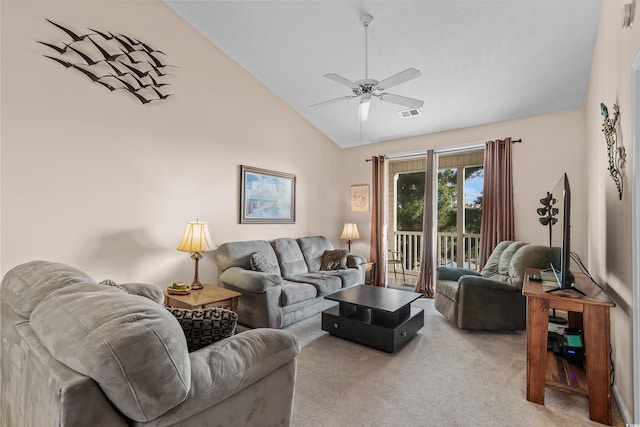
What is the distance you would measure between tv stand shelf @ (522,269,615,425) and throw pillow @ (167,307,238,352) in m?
1.90

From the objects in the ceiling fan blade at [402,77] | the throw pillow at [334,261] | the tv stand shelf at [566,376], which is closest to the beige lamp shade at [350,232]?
the throw pillow at [334,261]

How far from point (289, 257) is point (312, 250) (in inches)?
21.4

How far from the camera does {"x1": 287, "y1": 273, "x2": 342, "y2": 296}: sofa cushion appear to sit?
12.3 ft

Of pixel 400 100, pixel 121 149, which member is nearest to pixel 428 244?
pixel 400 100

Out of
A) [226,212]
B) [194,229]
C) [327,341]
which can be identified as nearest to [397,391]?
[327,341]

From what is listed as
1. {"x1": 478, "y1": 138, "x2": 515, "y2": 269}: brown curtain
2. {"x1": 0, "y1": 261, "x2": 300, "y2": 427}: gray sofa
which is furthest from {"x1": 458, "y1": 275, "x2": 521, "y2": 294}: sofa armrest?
{"x1": 0, "y1": 261, "x2": 300, "y2": 427}: gray sofa

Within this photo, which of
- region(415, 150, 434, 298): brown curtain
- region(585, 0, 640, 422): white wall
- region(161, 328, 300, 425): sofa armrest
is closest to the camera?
region(161, 328, 300, 425): sofa armrest

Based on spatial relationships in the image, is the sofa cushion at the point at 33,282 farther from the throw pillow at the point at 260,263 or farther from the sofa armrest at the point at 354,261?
the sofa armrest at the point at 354,261

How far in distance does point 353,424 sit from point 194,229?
7.59ft

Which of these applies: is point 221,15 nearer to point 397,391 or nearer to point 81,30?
point 81,30

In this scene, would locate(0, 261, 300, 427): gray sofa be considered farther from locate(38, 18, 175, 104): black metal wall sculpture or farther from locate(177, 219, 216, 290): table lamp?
locate(38, 18, 175, 104): black metal wall sculpture

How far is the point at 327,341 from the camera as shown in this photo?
3.01 meters

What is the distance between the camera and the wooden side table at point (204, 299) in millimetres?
2713

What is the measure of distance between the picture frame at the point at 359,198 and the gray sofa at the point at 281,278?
1.15 meters
